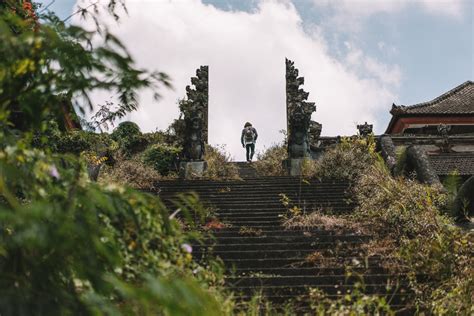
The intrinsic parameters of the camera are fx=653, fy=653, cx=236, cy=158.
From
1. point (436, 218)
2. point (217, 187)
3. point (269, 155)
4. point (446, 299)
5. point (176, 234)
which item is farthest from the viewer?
point (269, 155)

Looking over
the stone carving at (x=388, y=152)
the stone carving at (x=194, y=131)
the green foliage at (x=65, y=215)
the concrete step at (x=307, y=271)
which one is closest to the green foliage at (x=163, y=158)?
the stone carving at (x=194, y=131)

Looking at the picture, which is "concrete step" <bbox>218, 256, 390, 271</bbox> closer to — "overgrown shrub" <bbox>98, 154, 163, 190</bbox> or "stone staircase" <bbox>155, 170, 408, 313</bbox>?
"stone staircase" <bbox>155, 170, 408, 313</bbox>

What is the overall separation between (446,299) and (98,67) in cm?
408

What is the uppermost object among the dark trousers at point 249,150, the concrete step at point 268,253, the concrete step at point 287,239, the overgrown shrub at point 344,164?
the dark trousers at point 249,150

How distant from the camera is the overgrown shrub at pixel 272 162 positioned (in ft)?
54.8

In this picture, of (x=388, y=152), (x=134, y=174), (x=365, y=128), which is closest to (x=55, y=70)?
(x=134, y=174)

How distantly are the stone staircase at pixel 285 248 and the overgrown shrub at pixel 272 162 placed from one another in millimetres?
3716

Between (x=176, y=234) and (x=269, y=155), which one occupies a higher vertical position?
(x=269, y=155)

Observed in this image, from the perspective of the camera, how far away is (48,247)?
2.37 metres

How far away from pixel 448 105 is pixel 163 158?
747 inches

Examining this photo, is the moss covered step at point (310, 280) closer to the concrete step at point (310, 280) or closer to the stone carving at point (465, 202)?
the concrete step at point (310, 280)

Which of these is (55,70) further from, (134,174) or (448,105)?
(448,105)

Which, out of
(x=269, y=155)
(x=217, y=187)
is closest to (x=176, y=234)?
(x=217, y=187)

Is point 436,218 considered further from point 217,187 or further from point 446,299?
point 217,187
